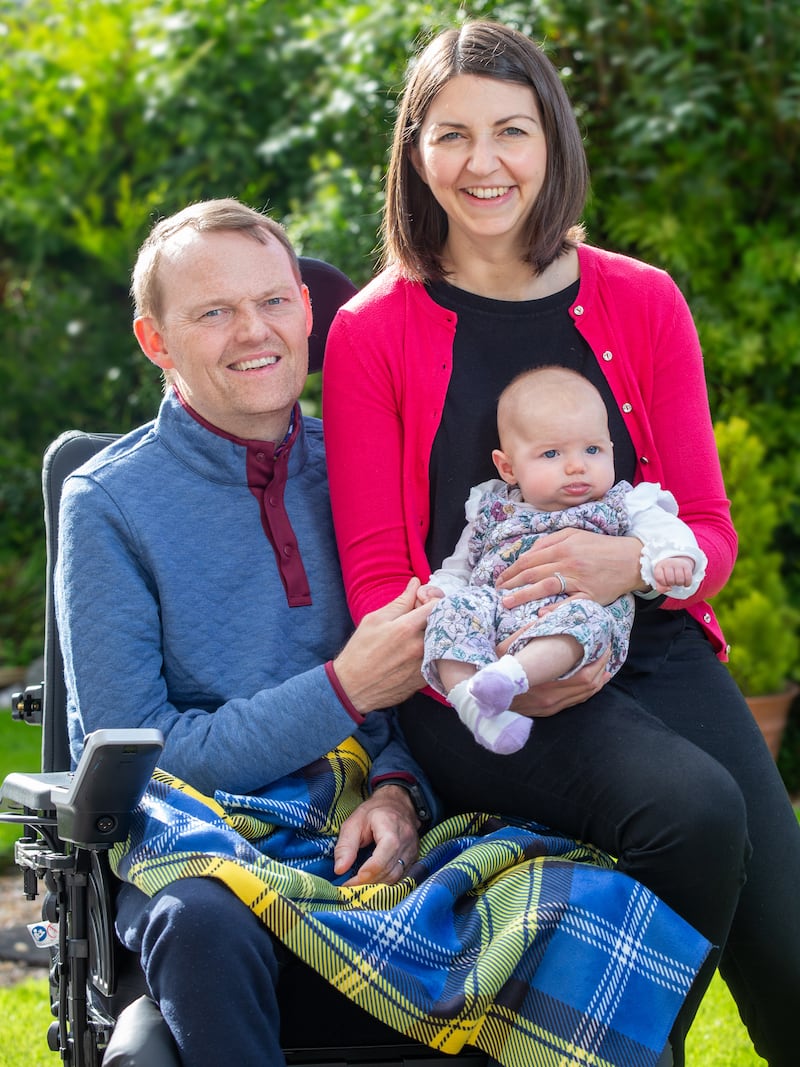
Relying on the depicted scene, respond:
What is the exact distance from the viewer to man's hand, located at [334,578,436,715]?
85.8 inches

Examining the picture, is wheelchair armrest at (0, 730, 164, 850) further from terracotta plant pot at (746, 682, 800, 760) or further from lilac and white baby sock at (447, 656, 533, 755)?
terracotta plant pot at (746, 682, 800, 760)

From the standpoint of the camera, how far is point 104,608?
2186 mm

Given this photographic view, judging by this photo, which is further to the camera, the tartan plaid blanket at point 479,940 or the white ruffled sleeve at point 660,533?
the white ruffled sleeve at point 660,533

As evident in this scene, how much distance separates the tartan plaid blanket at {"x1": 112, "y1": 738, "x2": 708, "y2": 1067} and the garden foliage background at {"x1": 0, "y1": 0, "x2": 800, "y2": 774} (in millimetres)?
2170

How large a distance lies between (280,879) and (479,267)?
119 cm

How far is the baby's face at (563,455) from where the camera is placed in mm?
2289

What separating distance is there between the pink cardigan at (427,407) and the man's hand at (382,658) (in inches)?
6.0

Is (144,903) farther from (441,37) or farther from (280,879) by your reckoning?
(441,37)

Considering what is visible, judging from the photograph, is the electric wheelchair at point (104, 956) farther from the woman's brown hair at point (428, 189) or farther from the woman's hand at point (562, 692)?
the woman's brown hair at point (428, 189)

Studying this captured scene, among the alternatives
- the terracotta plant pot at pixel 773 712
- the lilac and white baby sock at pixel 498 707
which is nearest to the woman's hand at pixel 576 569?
the lilac and white baby sock at pixel 498 707

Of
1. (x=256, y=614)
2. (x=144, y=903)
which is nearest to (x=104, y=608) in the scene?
(x=256, y=614)

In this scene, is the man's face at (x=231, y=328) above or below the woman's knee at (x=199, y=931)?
above

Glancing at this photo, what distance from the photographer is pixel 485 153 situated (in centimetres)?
239

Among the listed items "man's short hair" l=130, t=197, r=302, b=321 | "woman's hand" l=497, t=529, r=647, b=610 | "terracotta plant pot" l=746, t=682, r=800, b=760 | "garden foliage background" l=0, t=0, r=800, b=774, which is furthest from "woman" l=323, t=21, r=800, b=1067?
"terracotta plant pot" l=746, t=682, r=800, b=760
